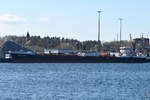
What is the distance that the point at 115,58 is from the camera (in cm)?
11806

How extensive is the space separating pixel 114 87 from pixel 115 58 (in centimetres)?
7031

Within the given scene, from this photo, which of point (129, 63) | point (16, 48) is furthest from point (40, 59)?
point (16, 48)

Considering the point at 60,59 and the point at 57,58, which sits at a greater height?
the point at 57,58

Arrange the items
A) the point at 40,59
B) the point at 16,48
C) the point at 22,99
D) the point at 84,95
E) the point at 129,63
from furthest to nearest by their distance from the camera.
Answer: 1. the point at 16,48
2. the point at 129,63
3. the point at 40,59
4. the point at 84,95
5. the point at 22,99

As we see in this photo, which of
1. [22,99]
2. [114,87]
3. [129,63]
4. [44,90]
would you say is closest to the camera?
[22,99]

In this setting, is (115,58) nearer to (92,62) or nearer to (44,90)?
(92,62)

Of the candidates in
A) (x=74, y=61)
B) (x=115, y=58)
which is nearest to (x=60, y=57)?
(x=74, y=61)

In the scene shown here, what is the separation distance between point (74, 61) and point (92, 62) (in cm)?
555

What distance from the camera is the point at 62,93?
139 ft

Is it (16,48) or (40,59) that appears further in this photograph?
(16,48)

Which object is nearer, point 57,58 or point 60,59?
point 57,58

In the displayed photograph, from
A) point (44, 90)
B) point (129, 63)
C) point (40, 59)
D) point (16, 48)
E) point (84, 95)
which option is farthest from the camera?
point (16, 48)

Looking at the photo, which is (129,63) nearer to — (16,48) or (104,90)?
(16,48)

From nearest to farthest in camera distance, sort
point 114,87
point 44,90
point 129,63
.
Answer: point 44,90
point 114,87
point 129,63
